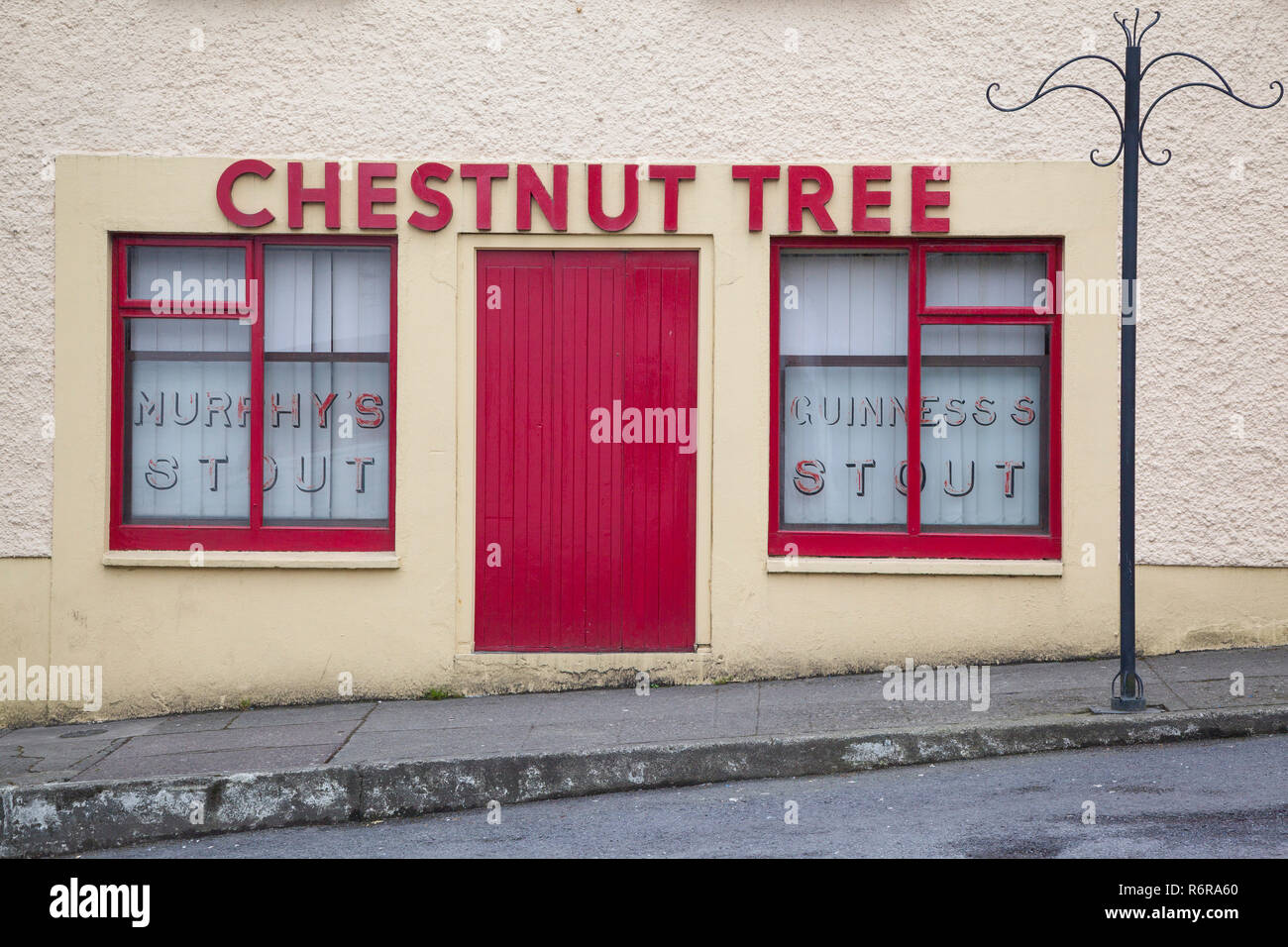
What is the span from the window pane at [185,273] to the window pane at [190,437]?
0.98ft

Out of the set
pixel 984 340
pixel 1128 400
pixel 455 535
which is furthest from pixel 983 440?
pixel 455 535

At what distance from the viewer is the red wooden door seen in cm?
946

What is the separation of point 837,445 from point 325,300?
3.78m

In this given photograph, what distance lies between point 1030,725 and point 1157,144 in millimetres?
4277

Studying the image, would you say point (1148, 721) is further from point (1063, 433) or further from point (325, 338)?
point (325, 338)

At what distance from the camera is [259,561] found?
938 centimetres

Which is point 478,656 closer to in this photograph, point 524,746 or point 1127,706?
point 524,746

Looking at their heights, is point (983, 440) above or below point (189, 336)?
below

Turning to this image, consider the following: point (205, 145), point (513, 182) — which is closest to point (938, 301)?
point (513, 182)

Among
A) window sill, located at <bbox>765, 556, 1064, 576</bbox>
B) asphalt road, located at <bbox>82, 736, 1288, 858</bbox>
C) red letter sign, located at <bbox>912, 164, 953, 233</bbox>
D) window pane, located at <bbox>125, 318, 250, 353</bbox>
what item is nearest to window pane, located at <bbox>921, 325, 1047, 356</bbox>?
red letter sign, located at <bbox>912, 164, 953, 233</bbox>

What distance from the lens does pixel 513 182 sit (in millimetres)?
9367

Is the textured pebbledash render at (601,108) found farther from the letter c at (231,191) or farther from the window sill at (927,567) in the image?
the window sill at (927,567)

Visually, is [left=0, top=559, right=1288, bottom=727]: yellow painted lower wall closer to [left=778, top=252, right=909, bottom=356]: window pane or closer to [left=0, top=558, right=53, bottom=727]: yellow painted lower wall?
[left=0, top=558, right=53, bottom=727]: yellow painted lower wall

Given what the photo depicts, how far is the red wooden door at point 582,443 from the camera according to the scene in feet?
31.0
